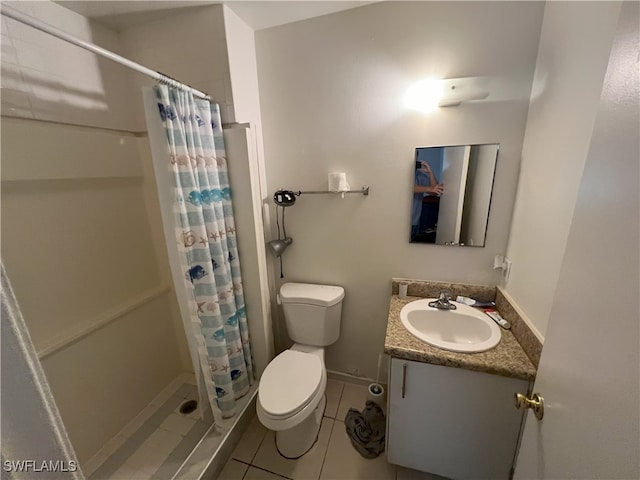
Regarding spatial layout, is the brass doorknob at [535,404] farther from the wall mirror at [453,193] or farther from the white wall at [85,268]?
the white wall at [85,268]

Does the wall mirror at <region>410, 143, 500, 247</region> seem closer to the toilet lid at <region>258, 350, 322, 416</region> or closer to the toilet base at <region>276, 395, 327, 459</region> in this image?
the toilet lid at <region>258, 350, 322, 416</region>

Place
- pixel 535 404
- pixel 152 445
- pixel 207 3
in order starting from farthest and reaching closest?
pixel 152 445 → pixel 207 3 → pixel 535 404

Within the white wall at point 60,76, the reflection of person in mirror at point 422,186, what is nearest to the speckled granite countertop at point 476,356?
the reflection of person in mirror at point 422,186

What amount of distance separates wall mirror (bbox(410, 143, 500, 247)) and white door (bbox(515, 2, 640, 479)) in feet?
2.55

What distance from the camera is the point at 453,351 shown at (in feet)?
3.43

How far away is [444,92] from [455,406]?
4.73 ft

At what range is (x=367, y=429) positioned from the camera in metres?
1.50

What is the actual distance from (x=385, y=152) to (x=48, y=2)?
1.78m

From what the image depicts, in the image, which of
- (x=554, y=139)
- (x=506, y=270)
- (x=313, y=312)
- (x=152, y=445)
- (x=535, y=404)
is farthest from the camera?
(x=313, y=312)

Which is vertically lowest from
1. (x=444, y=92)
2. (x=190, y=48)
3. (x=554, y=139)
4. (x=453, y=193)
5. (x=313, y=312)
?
(x=313, y=312)

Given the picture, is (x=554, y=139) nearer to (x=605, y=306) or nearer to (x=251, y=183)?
(x=605, y=306)

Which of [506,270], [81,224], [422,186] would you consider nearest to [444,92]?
[422,186]

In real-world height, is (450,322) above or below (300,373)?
above

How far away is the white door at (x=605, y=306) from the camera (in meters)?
0.41
